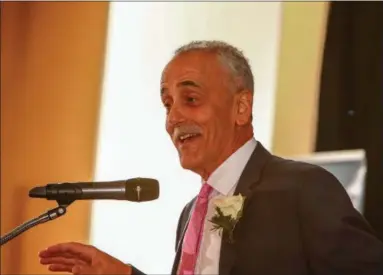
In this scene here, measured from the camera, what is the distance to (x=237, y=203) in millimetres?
1586

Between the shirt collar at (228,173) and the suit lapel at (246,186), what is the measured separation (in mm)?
21

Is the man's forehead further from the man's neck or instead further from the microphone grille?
the microphone grille

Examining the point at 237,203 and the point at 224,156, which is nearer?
the point at 237,203

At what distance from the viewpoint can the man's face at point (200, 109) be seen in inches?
67.0

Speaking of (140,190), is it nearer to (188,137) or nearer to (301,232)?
(188,137)

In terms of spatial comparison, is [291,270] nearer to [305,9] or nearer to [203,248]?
[203,248]

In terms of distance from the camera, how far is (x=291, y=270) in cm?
152

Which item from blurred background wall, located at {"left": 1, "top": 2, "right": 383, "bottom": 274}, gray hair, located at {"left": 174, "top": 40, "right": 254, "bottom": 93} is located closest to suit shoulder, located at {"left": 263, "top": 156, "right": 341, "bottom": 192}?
gray hair, located at {"left": 174, "top": 40, "right": 254, "bottom": 93}

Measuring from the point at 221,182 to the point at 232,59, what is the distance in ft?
1.08

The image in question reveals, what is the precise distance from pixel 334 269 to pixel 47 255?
2.08 ft

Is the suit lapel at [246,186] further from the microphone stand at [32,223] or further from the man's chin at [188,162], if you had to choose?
the microphone stand at [32,223]

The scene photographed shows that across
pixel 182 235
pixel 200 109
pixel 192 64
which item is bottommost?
pixel 182 235

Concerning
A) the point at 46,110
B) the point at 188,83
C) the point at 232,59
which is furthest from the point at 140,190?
the point at 46,110

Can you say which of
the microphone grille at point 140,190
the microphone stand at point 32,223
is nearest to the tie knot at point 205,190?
the microphone grille at point 140,190
